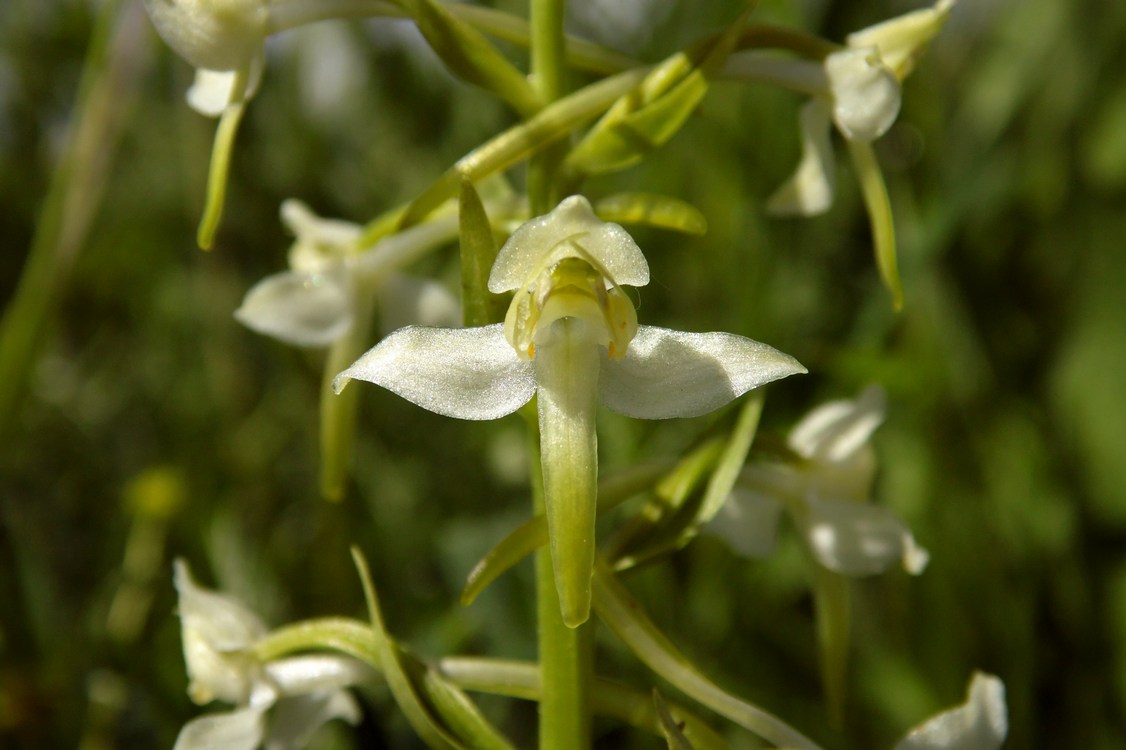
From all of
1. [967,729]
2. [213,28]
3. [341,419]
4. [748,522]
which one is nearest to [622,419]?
[748,522]

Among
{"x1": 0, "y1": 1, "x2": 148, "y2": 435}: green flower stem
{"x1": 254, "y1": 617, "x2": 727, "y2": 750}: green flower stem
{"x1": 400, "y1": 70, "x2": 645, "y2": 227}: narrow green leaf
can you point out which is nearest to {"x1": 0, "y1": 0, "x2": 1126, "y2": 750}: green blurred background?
{"x1": 0, "y1": 1, "x2": 148, "y2": 435}: green flower stem

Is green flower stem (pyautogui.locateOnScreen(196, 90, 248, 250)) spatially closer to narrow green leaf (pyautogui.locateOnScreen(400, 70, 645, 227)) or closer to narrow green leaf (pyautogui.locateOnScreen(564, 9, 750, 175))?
narrow green leaf (pyautogui.locateOnScreen(400, 70, 645, 227))

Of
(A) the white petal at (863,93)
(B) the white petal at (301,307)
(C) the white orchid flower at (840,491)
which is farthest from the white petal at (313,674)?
(A) the white petal at (863,93)

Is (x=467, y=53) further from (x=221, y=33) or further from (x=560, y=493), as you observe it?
(x=560, y=493)

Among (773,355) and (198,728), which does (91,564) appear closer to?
(198,728)

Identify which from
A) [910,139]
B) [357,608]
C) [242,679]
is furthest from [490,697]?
[910,139]

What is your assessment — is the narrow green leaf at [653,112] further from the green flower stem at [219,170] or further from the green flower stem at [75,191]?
the green flower stem at [75,191]
